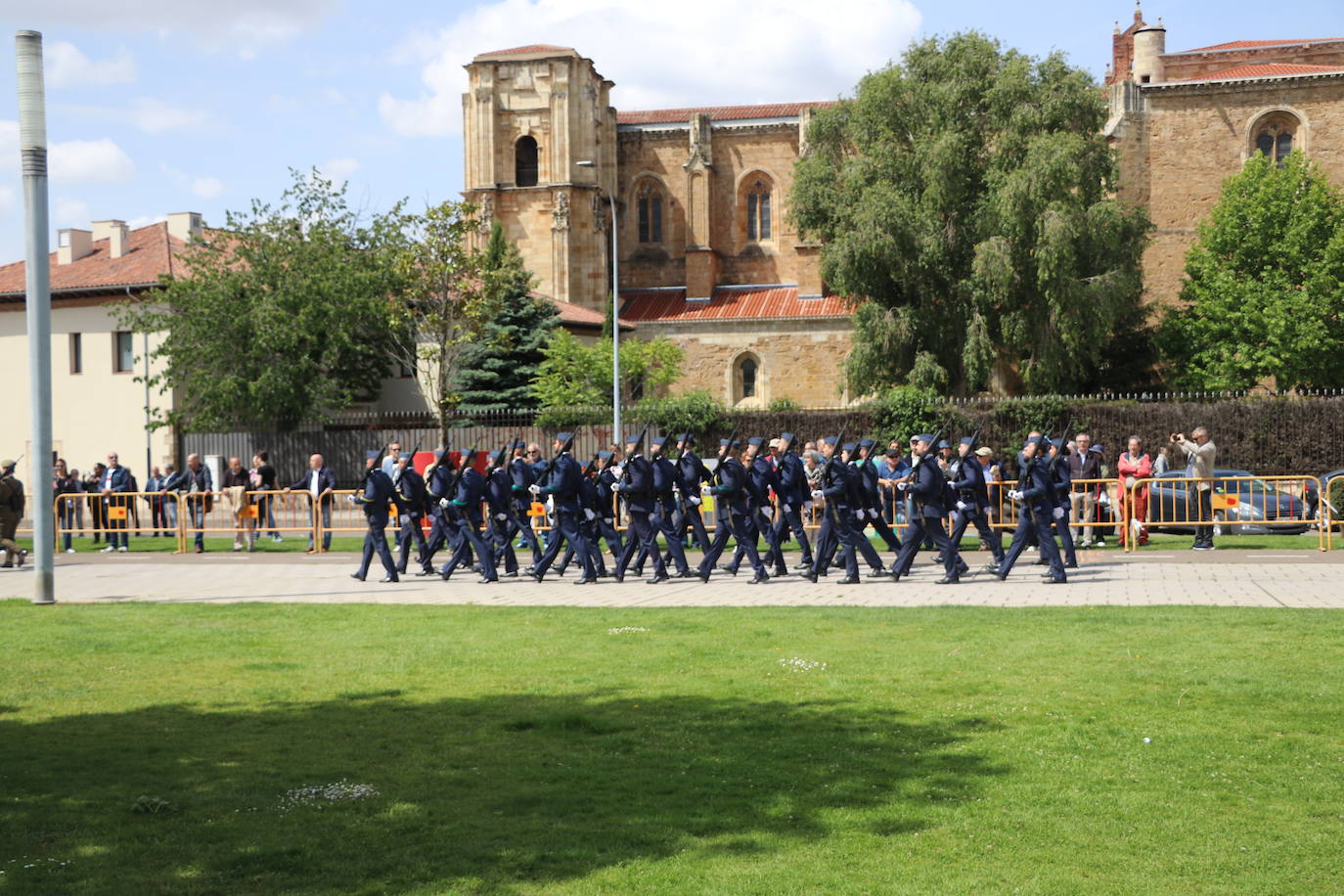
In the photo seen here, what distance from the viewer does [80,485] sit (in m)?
28.4

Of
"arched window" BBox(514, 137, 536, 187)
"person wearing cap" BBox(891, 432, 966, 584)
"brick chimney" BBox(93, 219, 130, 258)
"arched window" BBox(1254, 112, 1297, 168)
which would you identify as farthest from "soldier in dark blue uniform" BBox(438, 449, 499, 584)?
"arched window" BBox(1254, 112, 1297, 168)

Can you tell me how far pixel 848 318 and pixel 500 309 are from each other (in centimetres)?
1797

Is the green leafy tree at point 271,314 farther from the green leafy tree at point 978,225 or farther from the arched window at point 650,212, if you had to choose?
the arched window at point 650,212

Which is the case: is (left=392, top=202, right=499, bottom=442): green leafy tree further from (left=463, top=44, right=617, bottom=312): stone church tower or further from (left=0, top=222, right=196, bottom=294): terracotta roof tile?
(left=463, top=44, right=617, bottom=312): stone church tower

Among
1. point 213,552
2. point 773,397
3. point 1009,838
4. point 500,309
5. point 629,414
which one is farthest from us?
point 773,397

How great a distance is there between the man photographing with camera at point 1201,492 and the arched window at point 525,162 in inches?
1626

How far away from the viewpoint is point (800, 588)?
52.5ft

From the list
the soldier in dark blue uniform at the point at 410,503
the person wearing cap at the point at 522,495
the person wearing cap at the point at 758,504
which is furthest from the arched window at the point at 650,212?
the person wearing cap at the point at 758,504

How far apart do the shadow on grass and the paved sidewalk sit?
6163 millimetres

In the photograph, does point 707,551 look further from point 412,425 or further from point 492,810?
point 412,425

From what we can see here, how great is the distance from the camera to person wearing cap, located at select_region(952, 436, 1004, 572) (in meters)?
16.4

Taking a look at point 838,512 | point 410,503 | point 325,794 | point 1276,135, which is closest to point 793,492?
point 838,512

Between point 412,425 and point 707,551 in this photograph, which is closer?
point 707,551

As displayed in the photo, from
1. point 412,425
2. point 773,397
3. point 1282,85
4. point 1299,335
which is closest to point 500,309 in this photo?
point 412,425
